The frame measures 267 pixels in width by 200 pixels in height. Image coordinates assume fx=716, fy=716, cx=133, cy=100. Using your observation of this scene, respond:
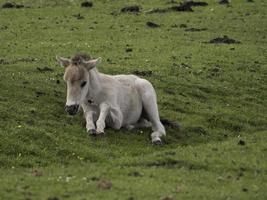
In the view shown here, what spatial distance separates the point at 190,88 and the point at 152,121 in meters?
6.11

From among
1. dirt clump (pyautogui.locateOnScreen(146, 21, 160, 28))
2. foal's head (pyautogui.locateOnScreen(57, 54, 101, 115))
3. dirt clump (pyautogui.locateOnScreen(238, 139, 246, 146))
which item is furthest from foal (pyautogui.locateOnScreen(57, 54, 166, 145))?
dirt clump (pyautogui.locateOnScreen(146, 21, 160, 28))

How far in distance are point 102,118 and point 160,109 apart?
4522 millimetres

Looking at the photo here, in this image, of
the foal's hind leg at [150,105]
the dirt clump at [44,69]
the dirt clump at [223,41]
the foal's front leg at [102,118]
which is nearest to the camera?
the foal's front leg at [102,118]

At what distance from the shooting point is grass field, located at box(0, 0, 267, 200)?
1277cm

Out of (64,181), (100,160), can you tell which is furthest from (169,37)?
(64,181)

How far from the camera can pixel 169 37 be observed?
34.2m

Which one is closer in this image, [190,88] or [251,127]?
[251,127]

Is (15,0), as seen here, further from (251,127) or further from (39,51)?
(251,127)

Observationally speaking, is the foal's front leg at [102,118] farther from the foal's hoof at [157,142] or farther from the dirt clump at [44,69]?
the dirt clump at [44,69]

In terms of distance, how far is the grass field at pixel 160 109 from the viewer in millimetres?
12766

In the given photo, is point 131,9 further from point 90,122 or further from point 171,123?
point 90,122

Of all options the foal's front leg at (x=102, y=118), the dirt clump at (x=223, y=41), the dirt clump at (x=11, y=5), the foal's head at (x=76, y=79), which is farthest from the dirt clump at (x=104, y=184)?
the dirt clump at (x=11, y=5)

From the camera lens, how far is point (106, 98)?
58.0ft

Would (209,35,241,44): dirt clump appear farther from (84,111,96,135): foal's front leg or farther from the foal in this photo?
(84,111,96,135): foal's front leg
